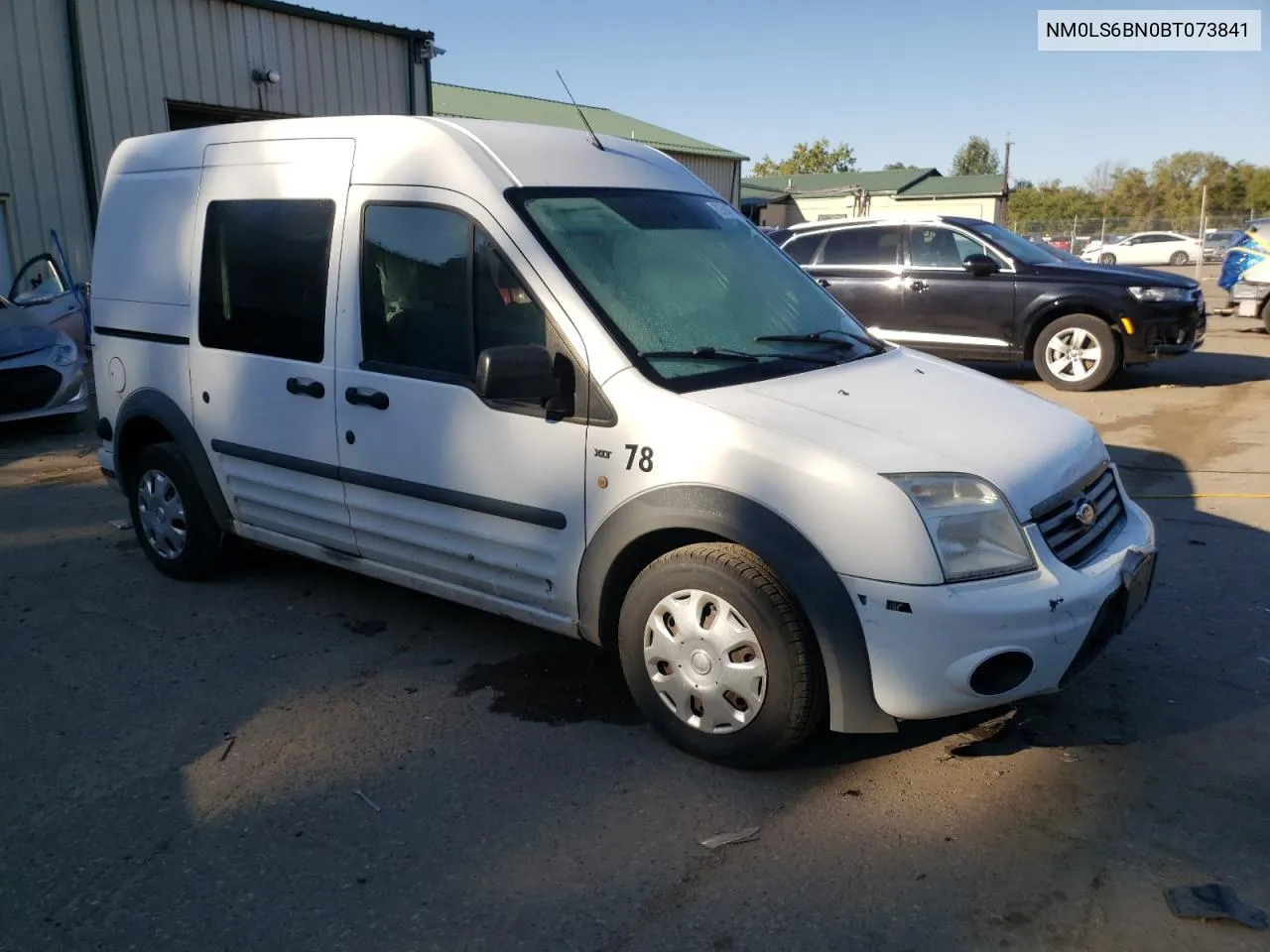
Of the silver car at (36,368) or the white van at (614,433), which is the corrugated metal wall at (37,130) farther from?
the white van at (614,433)

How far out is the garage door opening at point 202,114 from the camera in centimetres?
1463

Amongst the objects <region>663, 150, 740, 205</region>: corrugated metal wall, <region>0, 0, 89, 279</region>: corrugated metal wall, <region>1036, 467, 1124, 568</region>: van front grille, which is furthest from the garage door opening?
<region>663, 150, 740, 205</region>: corrugated metal wall

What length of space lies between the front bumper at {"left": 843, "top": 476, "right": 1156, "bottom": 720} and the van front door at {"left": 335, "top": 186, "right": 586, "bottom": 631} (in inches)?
43.6

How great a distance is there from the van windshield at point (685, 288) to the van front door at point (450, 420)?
220 mm

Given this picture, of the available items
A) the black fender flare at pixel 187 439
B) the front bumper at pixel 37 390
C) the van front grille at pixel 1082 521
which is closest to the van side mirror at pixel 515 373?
the van front grille at pixel 1082 521

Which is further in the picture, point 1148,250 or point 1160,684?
point 1148,250

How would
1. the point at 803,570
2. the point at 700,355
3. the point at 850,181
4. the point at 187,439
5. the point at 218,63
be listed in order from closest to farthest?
1. the point at 803,570
2. the point at 700,355
3. the point at 187,439
4. the point at 218,63
5. the point at 850,181

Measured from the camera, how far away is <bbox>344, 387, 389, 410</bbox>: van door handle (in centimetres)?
405

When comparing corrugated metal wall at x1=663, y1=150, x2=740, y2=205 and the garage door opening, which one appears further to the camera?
corrugated metal wall at x1=663, y1=150, x2=740, y2=205

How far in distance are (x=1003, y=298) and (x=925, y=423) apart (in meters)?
7.98

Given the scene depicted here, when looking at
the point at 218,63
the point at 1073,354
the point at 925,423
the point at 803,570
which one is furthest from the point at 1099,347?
the point at 218,63

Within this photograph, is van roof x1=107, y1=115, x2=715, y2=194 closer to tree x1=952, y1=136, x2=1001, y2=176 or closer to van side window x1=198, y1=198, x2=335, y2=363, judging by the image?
van side window x1=198, y1=198, x2=335, y2=363

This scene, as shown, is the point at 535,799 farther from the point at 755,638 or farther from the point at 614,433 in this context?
the point at 614,433

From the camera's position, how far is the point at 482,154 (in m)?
3.87
